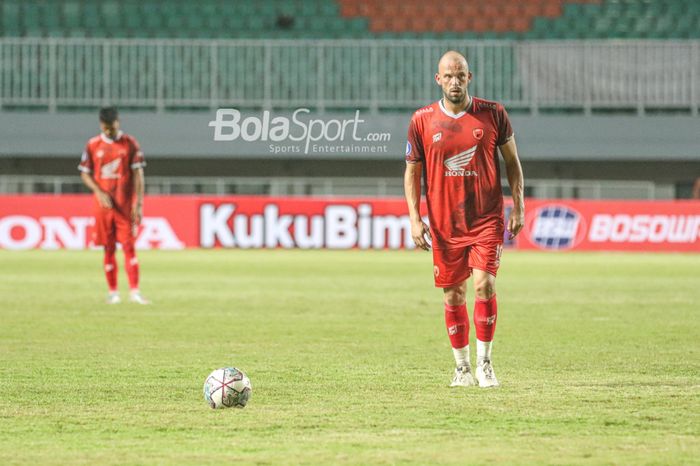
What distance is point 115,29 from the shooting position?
31.2 metres

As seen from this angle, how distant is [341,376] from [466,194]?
1.54m

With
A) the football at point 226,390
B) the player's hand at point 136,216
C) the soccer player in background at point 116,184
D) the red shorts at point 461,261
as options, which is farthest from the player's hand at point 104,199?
the football at point 226,390

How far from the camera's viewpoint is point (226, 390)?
260 inches

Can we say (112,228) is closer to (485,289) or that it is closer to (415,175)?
(415,175)

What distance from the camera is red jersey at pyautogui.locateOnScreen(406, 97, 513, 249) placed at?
7523 mm

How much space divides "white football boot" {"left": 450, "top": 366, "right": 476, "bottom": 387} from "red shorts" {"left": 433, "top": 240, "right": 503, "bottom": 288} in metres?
0.54

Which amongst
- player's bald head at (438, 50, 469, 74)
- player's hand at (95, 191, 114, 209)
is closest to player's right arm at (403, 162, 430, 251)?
player's bald head at (438, 50, 469, 74)

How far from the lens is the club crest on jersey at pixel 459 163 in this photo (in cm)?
753

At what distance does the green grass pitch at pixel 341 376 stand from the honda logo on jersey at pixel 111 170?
5.14 ft

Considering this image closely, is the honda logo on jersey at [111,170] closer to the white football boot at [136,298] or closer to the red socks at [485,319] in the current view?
the white football boot at [136,298]

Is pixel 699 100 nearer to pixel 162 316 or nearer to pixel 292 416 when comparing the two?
pixel 162 316

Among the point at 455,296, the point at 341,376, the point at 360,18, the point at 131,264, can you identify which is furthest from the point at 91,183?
the point at 360,18

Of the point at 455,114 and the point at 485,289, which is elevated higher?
the point at 455,114

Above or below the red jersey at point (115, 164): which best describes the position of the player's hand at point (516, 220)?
above
